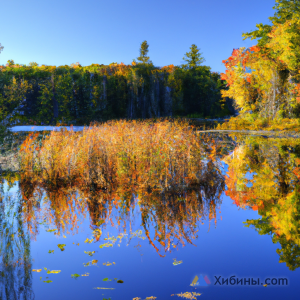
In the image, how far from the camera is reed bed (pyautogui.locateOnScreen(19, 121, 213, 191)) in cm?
715

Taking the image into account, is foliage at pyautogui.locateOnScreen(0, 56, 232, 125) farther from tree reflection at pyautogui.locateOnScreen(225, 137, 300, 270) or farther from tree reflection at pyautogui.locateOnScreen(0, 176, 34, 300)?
tree reflection at pyautogui.locateOnScreen(0, 176, 34, 300)

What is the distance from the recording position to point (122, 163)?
298 inches

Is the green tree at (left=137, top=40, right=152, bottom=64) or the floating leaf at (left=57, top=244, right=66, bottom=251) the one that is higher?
the green tree at (left=137, top=40, right=152, bottom=64)

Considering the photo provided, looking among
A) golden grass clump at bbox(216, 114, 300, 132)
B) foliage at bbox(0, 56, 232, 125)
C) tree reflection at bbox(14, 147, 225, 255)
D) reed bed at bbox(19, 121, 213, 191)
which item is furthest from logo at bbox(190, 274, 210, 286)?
foliage at bbox(0, 56, 232, 125)

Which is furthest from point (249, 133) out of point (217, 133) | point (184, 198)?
point (184, 198)

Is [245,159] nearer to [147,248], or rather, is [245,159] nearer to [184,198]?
[184,198]

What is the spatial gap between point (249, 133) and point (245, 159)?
8870mm

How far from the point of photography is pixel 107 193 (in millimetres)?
6984

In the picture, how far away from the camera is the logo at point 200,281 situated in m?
3.37

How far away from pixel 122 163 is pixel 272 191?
355 centimetres

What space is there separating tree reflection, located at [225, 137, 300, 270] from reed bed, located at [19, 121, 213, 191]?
1.22 meters

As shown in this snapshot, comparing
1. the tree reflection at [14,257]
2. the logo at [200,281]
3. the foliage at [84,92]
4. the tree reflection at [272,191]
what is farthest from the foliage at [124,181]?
the foliage at [84,92]

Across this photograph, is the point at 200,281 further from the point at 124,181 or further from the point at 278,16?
the point at 278,16

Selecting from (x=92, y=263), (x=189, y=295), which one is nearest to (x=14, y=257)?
(x=92, y=263)
